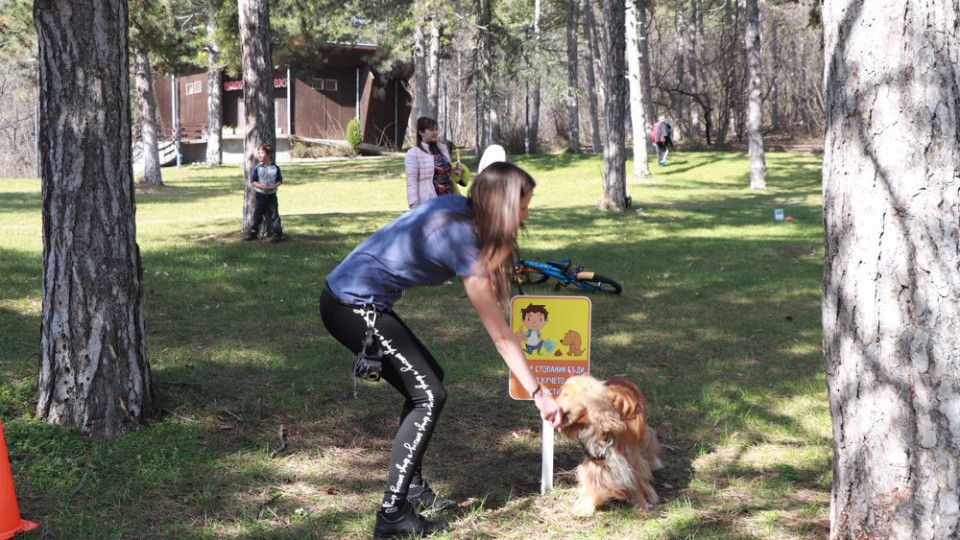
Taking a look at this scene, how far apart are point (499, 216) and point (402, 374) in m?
0.85

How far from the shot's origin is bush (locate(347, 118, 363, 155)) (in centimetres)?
3888

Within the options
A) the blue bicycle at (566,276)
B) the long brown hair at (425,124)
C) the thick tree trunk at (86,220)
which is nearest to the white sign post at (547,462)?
the thick tree trunk at (86,220)

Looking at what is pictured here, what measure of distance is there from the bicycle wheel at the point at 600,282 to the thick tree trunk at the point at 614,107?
796 centimetres

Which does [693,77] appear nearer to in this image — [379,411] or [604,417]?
[379,411]

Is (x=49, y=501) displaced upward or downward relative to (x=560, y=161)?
downward

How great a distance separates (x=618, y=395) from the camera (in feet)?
13.6

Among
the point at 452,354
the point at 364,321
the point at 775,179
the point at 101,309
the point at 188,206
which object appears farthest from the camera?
the point at 775,179

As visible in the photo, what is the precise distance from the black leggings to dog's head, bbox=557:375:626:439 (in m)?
0.61

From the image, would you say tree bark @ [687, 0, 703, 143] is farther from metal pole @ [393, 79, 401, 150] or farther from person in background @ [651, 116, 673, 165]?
metal pole @ [393, 79, 401, 150]

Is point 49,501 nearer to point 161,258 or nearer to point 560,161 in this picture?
point 161,258

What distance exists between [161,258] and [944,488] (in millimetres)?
9706

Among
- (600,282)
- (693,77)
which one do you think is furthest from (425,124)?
(693,77)

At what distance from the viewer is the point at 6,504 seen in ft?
12.0

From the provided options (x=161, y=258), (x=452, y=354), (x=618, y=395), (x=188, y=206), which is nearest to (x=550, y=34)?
(x=188, y=206)
